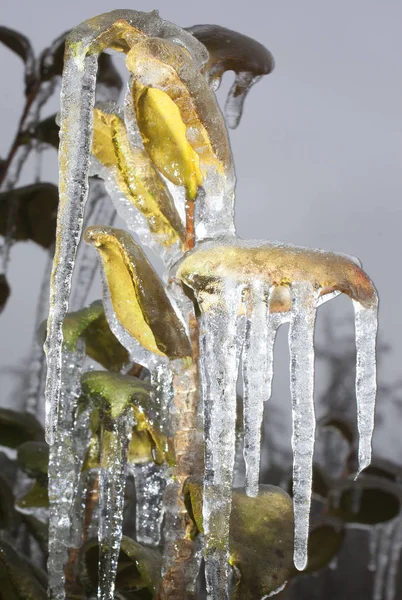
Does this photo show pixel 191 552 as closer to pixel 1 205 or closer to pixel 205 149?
pixel 205 149

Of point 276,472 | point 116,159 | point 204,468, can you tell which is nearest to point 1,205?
point 116,159

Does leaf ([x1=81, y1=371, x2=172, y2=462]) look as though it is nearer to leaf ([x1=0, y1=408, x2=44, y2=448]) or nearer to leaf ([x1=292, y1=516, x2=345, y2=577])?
leaf ([x1=0, y1=408, x2=44, y2=448])

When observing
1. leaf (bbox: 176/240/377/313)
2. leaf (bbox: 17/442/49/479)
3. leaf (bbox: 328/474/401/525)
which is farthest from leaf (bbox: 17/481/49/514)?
leaf (bbox: 328/474/401/525)

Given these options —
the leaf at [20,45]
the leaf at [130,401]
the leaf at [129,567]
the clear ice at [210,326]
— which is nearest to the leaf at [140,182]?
the clear ice at [210,326]

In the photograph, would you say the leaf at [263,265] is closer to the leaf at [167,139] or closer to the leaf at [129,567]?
the leaf at [167,139]

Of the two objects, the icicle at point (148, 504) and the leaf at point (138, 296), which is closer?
the leaf at point (138, 296)

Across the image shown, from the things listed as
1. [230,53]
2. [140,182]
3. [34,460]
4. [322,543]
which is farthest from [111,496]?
[322,543]

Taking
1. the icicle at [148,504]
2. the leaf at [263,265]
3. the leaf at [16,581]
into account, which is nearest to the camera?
the leaf at [263,265]
